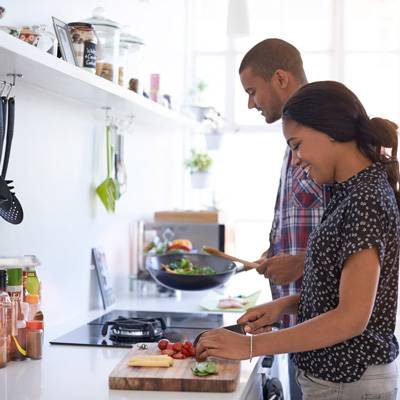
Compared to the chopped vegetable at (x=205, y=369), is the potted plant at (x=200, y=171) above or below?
above

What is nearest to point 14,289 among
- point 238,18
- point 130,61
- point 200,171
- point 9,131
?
point 9,131

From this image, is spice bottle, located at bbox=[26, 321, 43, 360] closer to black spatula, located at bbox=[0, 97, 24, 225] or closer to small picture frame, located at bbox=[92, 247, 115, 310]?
black spatula, located at bbox=[0, 97, 24, 225]

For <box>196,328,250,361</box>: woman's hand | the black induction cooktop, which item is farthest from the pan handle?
<box>196,328,250,361</box>: woman's hand

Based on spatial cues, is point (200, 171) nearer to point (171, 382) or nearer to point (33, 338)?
point (33, 338)

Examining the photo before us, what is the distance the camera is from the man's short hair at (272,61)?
2406 millimetres

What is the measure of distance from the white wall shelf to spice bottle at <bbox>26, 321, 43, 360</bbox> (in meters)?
0.60

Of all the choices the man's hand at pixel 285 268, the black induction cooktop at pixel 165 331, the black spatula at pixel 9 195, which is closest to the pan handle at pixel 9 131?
the black spatula at pixel 9 195

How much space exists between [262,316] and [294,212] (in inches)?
21.7

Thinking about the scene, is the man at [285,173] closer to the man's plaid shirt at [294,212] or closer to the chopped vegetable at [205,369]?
the man's plaid shirt at [294,212]

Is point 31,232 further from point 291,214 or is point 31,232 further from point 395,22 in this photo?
point 395,22

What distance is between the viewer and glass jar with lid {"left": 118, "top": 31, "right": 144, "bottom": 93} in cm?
246

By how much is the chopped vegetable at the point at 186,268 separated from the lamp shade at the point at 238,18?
1.03m

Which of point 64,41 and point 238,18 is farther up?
point 238,18

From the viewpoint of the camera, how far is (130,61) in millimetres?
2643
